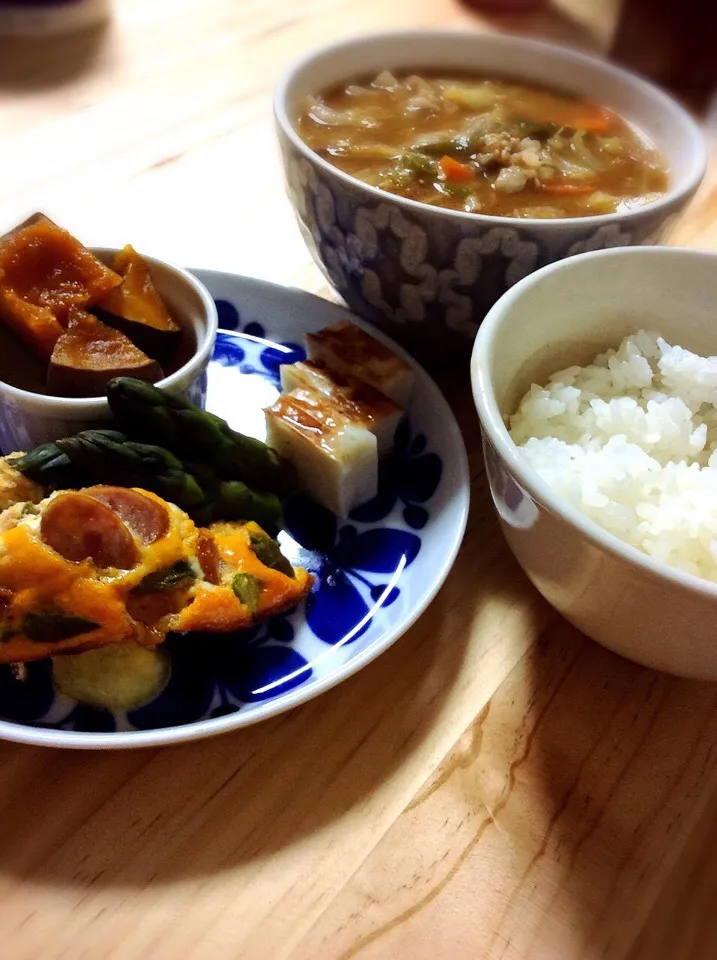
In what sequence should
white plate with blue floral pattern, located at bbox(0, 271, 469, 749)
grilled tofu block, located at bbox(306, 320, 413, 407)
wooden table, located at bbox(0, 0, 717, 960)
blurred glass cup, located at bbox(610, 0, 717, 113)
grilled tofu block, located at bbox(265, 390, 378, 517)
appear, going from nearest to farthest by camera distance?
wooden table, located at bbox(0, 0, 717, 960) < white plate with blue floral pattern, located at bbox(0, 271, 469, 749) < grilled tofu block, located at bbox(265, 390, 378, 517) < grilled tofu block, located at bbox(306, 320, 413, 407) < blurred glass cup, located at bbox(610, 0, 717, 113)

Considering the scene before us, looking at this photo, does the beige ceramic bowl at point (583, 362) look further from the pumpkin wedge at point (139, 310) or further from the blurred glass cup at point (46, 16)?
the blurred glass cup at point (46, 16)

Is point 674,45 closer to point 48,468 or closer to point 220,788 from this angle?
point 48,468

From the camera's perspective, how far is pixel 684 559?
2.76ft

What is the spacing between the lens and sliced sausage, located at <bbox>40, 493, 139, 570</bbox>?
0.84 m

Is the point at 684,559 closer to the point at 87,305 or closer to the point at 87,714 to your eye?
the point at 87,714

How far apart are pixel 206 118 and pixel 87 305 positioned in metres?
0.98

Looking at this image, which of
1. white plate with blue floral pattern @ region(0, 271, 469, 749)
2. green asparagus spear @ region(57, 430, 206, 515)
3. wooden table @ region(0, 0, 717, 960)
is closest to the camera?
wooden table @ region(0, 0, 717, 960)

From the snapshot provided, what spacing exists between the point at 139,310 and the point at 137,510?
33cm

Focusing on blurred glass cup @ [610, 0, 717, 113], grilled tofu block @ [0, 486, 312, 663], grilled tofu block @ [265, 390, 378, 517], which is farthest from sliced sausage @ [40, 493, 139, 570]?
blurred glass cup @ [610, 0, 717, 113]

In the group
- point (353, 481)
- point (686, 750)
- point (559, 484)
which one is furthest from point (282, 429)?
point (686, 750)

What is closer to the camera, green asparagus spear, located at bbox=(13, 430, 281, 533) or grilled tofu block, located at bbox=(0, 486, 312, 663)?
grilled tofu block, located at bbox=(0, 486, 312, 663)

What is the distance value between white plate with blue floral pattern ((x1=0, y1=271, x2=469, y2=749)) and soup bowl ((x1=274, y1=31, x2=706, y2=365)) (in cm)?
8

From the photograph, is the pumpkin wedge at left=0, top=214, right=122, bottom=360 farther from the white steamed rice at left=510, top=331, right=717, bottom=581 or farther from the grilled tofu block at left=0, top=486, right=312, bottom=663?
the white steamed rice at left=510, top=331, right=717, bottom=581

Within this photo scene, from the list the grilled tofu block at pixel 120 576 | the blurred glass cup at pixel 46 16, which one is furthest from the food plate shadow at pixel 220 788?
the blurred glass cup at pixel 46 16
